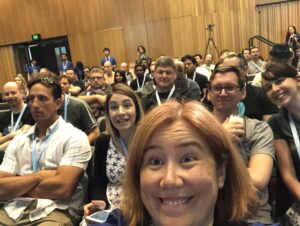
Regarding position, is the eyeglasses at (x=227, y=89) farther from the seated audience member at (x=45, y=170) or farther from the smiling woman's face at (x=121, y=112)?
the seated audience member at (x=45, y=170)

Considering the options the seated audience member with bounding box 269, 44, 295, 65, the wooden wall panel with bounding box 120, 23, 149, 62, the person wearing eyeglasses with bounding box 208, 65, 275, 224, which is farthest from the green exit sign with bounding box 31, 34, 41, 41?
the person wearing eyeglasses with bounding box 208, 65, 275, 224

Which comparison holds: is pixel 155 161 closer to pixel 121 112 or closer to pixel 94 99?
pixel 121 112

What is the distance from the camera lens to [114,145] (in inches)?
102

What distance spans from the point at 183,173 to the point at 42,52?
16284mm

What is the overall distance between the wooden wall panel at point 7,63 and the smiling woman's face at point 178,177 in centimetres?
1657

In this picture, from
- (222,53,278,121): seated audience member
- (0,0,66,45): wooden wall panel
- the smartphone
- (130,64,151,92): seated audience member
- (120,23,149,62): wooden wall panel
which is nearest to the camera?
the smartphone

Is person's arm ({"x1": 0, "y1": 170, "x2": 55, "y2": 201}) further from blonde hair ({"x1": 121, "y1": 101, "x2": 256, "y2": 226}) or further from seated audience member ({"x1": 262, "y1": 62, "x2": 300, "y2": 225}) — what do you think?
seated audience member ({"x1": 262, "y1": 62, "x2": 300, "y2": 225})

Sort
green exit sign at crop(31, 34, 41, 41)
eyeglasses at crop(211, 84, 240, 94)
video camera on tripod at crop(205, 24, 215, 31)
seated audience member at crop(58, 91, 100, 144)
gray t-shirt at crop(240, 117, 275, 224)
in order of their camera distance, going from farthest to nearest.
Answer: green exit sign at crop(31, 34, 41, 41), video camera on tripod at crop(205, 24, 215, 31), seated audience member at crop(58, 91, 100, 144), eyeglasses at crop(211, 84, 240, 94), gray t-shirt at crop(240, 117, 275, 224)

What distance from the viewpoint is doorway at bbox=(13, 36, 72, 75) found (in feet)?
51.4

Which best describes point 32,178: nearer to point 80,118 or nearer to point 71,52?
point 80,118

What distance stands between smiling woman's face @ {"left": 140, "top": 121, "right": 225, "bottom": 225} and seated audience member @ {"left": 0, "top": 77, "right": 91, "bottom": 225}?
138 centimetres

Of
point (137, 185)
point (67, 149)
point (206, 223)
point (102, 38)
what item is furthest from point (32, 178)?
point (102, 38)

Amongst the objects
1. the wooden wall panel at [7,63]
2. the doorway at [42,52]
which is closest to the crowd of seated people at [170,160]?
the doorway at [42,52]

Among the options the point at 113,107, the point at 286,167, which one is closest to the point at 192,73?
the point at 113,107
